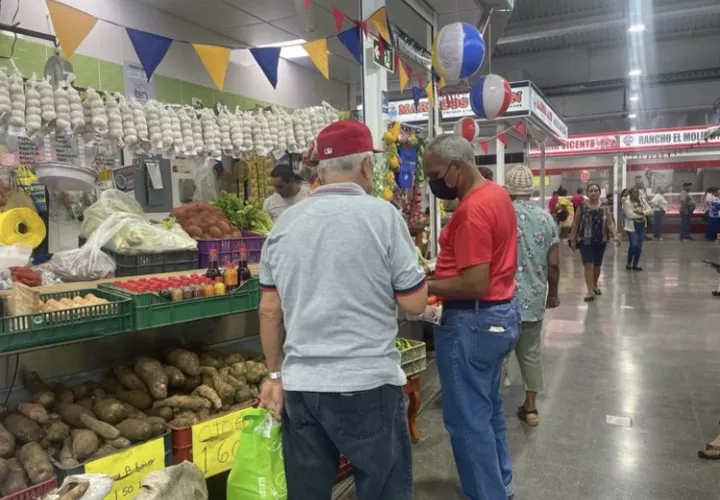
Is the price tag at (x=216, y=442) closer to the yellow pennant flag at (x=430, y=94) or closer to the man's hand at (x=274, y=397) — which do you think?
the man's hand at (x=274, y=397)

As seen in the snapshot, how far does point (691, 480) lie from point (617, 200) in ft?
59.6

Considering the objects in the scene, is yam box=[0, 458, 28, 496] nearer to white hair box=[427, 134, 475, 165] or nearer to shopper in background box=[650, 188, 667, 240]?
white hair box=[427, 134, 475, 165]

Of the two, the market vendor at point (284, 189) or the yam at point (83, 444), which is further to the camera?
the market vendor at point (284, 189)

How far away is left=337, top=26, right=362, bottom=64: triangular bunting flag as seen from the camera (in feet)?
12.2

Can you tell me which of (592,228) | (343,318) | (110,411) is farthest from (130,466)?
(592,228)

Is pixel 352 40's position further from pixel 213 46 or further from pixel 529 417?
pixel 529 417

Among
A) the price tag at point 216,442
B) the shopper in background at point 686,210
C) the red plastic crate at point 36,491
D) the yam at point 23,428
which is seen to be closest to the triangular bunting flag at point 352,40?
the price tag at point 216,442

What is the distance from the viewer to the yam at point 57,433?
2271mm

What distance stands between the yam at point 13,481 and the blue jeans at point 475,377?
5.61 feet

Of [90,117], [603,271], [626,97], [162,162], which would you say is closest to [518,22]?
[603,271]

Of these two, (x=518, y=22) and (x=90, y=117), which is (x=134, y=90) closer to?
(x=90, y=117)

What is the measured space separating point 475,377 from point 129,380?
1.63 m

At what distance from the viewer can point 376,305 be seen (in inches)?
68.6

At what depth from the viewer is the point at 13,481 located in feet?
6.72
